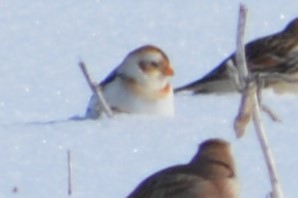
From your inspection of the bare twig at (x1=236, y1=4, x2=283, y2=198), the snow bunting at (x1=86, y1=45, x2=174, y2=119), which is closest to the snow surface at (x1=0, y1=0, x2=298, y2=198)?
the snow bunting at (x1=86, y1=45, x2=174, y2=119)

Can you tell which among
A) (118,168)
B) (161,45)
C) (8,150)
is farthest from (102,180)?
(161,45)

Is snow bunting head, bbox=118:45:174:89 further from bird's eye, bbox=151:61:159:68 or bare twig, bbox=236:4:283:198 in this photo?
bare twig, bbox=236:4:283:198

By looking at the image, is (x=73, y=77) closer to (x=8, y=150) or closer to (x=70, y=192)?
(x=8, y=150)

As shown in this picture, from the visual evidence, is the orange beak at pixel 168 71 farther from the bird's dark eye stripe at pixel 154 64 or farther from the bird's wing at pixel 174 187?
the bird's wing at pixel 174 187

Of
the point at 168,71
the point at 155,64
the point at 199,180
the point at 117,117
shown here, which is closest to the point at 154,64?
the point at 155,64

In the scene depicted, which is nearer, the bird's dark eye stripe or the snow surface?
the snow surface

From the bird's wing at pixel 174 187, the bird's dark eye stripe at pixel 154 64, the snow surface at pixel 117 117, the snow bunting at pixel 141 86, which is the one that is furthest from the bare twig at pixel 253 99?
the bird's dark eye stripe at pixel 154 64

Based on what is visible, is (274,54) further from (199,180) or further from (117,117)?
(199,180)
